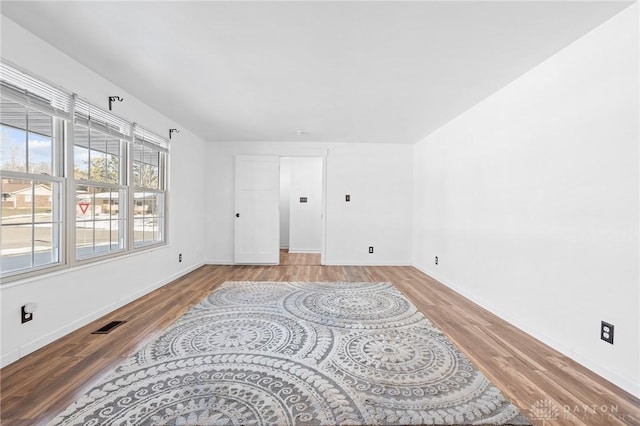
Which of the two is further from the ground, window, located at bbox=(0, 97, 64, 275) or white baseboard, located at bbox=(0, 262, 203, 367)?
window, located at bbox=(0, 97, 64, 275)

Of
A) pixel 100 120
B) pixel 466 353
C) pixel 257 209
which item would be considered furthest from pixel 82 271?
pixel 466 353

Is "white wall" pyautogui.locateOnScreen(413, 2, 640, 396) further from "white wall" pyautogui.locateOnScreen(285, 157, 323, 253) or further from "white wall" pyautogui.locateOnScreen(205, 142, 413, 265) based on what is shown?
"white wall" pyautogui.locateOnScreen(285, 157, 323, 253)

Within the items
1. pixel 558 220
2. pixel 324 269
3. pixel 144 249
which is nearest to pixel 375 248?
pixel 324 269

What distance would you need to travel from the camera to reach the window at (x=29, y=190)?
6.46 feet

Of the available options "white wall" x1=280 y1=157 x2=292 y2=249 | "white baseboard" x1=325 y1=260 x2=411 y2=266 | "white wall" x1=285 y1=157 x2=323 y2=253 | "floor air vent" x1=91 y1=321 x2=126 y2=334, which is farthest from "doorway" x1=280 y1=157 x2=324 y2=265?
"floor air vent" x1=91 y1=321 x2=126 y2=334

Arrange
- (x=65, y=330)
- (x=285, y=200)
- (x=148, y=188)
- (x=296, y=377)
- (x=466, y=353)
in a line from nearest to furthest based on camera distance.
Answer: (x=296, y=377) → (x=466, y=353) → (x=65, y=330) → (x=148, y=188) → (x=285, y=200)

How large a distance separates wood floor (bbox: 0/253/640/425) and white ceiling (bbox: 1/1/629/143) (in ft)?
7.93

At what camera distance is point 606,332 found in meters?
1.84

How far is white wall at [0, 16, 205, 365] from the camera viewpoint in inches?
76.9

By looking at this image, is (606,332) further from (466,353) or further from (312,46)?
(312,46)

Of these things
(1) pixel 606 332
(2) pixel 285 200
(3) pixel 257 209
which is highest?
(2) pixel 285 200

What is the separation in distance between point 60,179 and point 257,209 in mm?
3237

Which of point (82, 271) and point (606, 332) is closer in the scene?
point (606, 332)

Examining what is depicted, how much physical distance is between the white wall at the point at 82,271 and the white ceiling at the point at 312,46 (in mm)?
132
